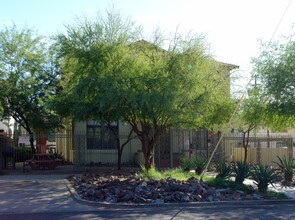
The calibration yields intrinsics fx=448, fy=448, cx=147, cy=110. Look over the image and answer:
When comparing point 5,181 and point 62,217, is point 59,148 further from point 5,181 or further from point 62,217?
point 62,217

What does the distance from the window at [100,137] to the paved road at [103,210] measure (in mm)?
11587

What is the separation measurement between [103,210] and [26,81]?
13.1 metres

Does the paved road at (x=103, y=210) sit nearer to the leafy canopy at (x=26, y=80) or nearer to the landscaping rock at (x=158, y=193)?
the landscaping rock at (x=158, y=193)

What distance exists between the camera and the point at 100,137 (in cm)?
2666

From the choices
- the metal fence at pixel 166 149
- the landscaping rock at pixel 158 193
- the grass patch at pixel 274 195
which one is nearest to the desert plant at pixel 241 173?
the landscaping rock at pixel 158 193

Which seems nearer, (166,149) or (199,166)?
(199,166)

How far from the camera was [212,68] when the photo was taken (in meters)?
18.1

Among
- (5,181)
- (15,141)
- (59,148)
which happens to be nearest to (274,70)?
(5,181)

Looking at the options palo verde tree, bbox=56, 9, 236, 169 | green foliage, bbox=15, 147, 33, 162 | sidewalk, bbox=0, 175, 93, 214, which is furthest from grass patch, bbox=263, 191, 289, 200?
green foliage, bbox=15, 147, 33, 162

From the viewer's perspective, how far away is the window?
26516 millimetres

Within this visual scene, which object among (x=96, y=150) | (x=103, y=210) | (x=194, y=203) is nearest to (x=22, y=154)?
(x=96, y=150)

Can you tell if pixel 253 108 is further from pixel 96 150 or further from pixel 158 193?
pixel 96 150

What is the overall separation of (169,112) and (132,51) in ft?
9.13

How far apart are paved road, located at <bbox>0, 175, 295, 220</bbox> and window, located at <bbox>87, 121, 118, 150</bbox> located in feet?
38.0
